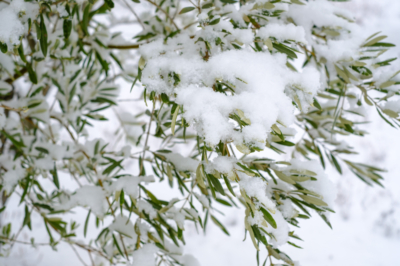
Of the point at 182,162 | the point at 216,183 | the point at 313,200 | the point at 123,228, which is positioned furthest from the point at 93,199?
the point at 313,200

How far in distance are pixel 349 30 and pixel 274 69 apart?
280 millimetres

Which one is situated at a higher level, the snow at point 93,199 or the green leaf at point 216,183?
the green leaf at point 216,183

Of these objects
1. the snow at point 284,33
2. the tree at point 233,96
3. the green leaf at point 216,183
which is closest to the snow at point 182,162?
the tree at point 233,96

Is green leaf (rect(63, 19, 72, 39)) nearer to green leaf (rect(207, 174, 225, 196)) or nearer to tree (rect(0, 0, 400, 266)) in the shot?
tree (rect(0, 0, 400, 266))

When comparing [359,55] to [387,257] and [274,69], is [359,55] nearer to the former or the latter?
[274,69]

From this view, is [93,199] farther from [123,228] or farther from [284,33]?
[284,33]

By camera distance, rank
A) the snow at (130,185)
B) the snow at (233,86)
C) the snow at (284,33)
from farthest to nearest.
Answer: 1. the snow at (130,185)
2. the snow at (284,33)
3. the snow at (233,86)

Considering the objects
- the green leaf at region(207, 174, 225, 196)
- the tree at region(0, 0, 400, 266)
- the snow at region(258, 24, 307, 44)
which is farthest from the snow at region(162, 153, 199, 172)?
the snow at region(258, 24, 307, 44)

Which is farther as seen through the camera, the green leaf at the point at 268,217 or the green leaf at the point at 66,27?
the green leaf at the point at 66,27

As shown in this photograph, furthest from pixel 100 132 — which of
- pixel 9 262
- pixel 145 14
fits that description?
pixel 145 14

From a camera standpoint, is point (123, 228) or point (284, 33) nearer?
point (284, 33)

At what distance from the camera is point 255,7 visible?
1.46 feet

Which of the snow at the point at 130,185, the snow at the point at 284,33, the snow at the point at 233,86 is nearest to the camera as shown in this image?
the snow at the point at 233,86

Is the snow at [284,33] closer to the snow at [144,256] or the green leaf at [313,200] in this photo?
the green leaf at [313,200]
